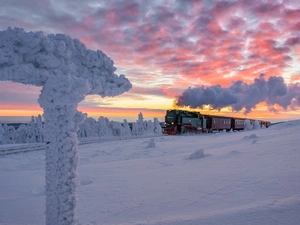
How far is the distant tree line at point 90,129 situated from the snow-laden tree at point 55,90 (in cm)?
2198

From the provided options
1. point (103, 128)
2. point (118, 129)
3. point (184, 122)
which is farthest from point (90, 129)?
point (184, 122)

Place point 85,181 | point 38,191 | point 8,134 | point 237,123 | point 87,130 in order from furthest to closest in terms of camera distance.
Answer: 1. point 237,123
2. point 87,130
3. point 8,134
4. point 85,181
5. point 38,191

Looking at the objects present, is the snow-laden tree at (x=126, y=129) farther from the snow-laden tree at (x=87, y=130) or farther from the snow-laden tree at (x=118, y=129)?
the snow-laden tree at (x=87, y=130)

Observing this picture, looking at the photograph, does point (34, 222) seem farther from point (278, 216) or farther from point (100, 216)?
point (278, 216)

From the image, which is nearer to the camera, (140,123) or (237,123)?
(140,123)

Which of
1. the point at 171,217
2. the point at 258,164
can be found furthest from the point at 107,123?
the point at 171,217

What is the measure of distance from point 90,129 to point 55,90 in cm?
2695

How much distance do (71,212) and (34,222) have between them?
2.04 metres

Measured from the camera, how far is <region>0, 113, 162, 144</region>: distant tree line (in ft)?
82.1

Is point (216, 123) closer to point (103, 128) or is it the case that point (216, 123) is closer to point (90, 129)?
point (103, 128)

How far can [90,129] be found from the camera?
101 feet

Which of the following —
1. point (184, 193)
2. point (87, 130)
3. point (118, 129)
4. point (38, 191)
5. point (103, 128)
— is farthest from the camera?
point (118, 129)

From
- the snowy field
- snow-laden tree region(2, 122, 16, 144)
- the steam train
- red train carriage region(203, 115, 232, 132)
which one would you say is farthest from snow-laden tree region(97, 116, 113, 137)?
the snowy field

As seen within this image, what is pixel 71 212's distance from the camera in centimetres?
482
